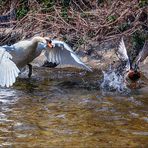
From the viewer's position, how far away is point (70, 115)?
22.0 feet

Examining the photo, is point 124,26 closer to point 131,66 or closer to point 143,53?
point 143,53

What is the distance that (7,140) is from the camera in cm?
559

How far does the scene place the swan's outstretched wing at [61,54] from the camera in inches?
361

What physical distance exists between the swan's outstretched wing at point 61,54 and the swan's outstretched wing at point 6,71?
1.37m

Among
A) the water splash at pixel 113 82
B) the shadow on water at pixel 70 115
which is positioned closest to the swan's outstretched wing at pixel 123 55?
the water splash at pixel 113 82

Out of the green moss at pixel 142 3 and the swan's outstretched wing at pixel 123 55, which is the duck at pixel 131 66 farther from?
the green moss at pixel 142 3

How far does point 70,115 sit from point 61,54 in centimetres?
293

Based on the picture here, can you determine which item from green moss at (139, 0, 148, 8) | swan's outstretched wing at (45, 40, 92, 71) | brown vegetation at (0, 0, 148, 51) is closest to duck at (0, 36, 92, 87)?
swan's outstretched wing at (45, 40, 92, 71)

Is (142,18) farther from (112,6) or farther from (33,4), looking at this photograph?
(33,4)

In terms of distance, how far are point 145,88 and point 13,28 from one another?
14.3 feet

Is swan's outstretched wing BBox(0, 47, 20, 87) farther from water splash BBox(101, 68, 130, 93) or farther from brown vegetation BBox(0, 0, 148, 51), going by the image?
brown vegetation BBox(0, 0, 148, 51)

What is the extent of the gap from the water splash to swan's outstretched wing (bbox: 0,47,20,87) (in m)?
1.48

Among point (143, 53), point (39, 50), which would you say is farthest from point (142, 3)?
point (39, 50)

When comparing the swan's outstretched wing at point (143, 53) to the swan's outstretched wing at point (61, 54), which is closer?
the swan's outstretched wing at point (61, 54)
